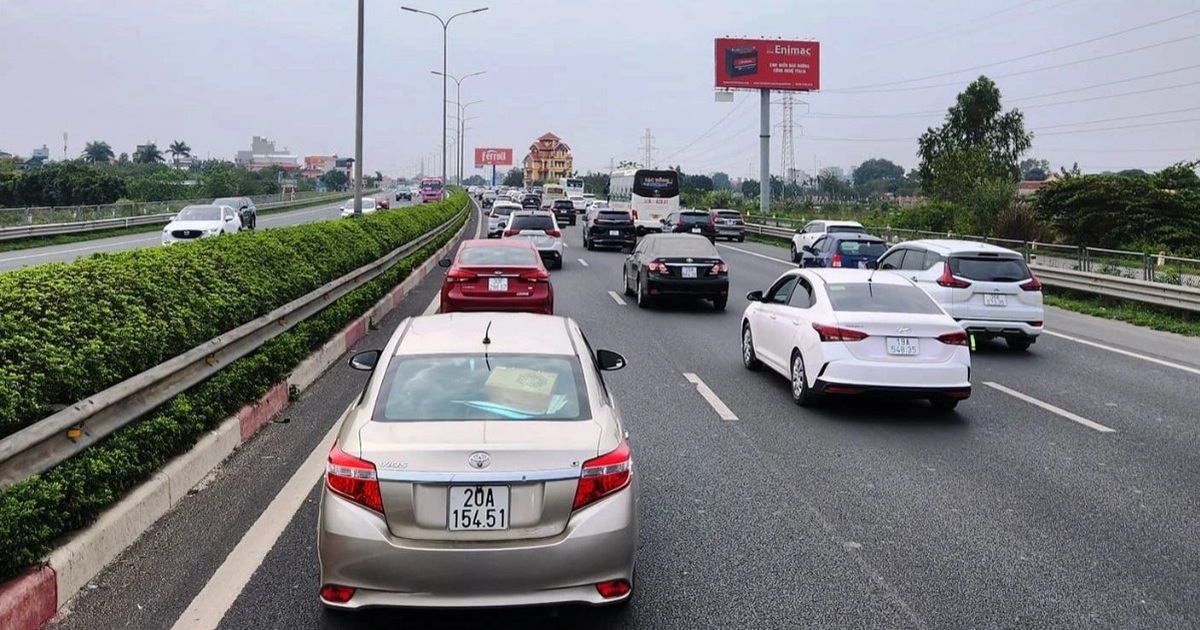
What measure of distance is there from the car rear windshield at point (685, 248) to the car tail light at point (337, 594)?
1500 cm

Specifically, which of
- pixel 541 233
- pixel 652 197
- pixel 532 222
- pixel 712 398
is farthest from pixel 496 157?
pixel 712 398

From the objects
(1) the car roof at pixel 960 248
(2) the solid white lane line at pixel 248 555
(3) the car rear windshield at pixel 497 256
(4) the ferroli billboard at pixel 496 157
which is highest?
(4) the ferroli billboard at pixel 496 157

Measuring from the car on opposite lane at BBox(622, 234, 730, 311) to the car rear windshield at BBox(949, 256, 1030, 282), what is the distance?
5070 millimetres

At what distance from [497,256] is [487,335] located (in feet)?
31.8

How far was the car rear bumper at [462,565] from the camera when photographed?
420cm

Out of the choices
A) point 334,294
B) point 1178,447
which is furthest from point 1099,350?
point 334,294

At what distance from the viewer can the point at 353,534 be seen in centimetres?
426

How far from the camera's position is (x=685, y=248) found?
19.2m

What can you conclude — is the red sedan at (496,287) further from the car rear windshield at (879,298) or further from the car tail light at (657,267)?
the car rear windshield at (879,298)

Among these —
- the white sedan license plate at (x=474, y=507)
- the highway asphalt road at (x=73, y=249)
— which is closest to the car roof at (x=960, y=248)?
the white sedan license plate at (x=474, y=507)

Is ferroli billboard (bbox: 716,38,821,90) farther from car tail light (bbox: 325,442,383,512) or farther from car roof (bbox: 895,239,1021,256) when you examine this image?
car tail light (bbox: 325,442,383,512)

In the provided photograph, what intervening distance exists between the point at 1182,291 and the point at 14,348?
61.4 ft

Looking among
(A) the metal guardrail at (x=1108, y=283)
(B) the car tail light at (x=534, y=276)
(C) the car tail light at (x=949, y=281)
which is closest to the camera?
(C) the car tail light at (x=949, y=281)

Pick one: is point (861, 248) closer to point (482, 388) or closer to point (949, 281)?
point (949, 281)
